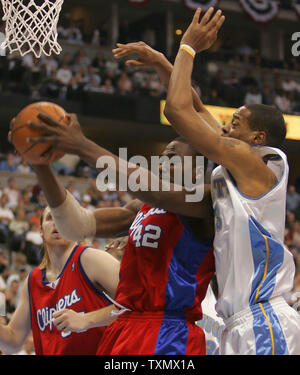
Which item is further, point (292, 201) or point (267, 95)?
point (267, 95)

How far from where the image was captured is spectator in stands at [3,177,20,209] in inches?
448

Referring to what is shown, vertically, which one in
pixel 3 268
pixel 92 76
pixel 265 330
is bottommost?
pixel 3 268

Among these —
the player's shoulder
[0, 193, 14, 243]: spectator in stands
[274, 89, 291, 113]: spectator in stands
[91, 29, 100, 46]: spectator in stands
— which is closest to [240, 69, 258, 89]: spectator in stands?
[274, 89, 291, 113]: spectator in stands

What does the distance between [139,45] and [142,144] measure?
41.3 feet

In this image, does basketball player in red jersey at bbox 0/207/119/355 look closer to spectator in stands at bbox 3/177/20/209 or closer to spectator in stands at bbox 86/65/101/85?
spectator in stands at bbox 3/177/20/209

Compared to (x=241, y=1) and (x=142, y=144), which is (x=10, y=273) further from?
(x=241, y=1)

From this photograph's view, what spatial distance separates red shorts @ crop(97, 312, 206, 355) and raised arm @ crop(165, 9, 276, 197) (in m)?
0.74

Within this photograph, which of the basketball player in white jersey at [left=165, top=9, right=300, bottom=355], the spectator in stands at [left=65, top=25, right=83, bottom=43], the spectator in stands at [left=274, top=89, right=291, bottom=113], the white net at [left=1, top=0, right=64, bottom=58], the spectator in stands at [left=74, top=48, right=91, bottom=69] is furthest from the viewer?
the spectator in stands at [left=274, top=89, right=291, bottom=113]

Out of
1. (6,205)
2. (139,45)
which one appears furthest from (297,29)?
(139,45)

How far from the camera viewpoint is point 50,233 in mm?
4246

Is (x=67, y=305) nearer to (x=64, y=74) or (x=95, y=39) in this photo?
(x=64, y=74)

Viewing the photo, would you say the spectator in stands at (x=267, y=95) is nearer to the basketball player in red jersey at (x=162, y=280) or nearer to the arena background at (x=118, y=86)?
the arena background at (x=118, y=86)

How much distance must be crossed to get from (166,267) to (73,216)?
1.79 ft

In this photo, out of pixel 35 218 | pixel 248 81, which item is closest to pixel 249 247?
pixel 35 218
